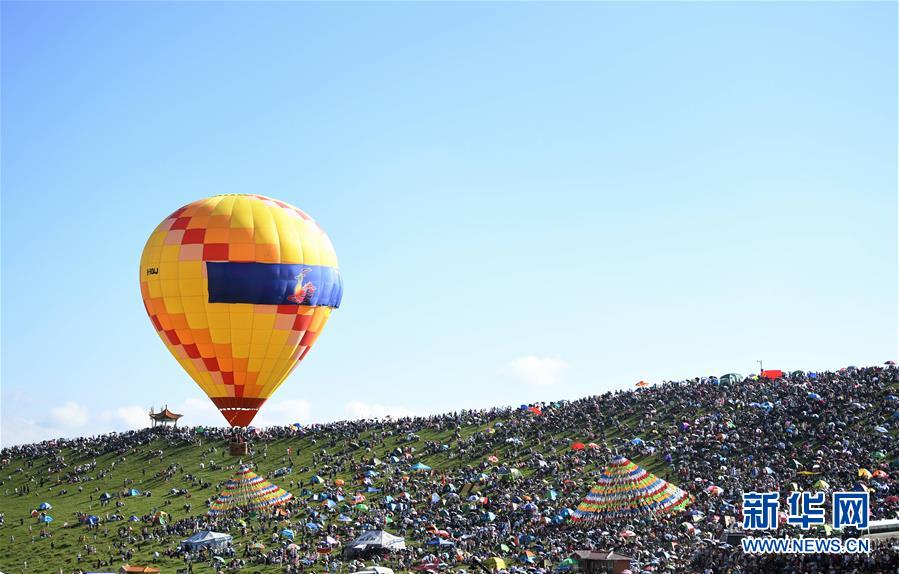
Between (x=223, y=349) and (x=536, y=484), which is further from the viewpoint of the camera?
(x=536, y=484)

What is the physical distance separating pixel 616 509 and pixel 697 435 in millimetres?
17061

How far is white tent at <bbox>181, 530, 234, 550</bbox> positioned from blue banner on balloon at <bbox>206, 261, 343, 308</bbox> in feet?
44.1

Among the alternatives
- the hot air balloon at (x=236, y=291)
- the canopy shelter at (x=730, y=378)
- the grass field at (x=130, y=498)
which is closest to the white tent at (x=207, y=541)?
the grass field at (x=130, y=498)

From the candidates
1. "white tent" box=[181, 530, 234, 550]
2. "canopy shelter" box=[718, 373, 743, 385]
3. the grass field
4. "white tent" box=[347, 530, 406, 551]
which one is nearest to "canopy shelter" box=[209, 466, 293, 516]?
the grass field

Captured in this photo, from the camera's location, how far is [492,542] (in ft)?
168

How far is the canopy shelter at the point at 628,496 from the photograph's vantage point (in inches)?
2103

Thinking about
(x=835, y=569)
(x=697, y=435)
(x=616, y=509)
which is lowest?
(x=835, y=569)

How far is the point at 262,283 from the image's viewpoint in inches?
2319

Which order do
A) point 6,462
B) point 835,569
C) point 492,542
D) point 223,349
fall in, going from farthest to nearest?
point 6,462
point 223,349
point 492,542
point 835,569

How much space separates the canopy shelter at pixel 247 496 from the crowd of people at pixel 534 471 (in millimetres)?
836

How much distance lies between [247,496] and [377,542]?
13.6 m

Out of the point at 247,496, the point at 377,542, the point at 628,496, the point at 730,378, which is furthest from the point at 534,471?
the point at 730,378

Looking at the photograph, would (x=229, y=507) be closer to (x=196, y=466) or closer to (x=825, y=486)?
(x=196, y=466)

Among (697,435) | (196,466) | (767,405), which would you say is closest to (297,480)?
(196,466)
